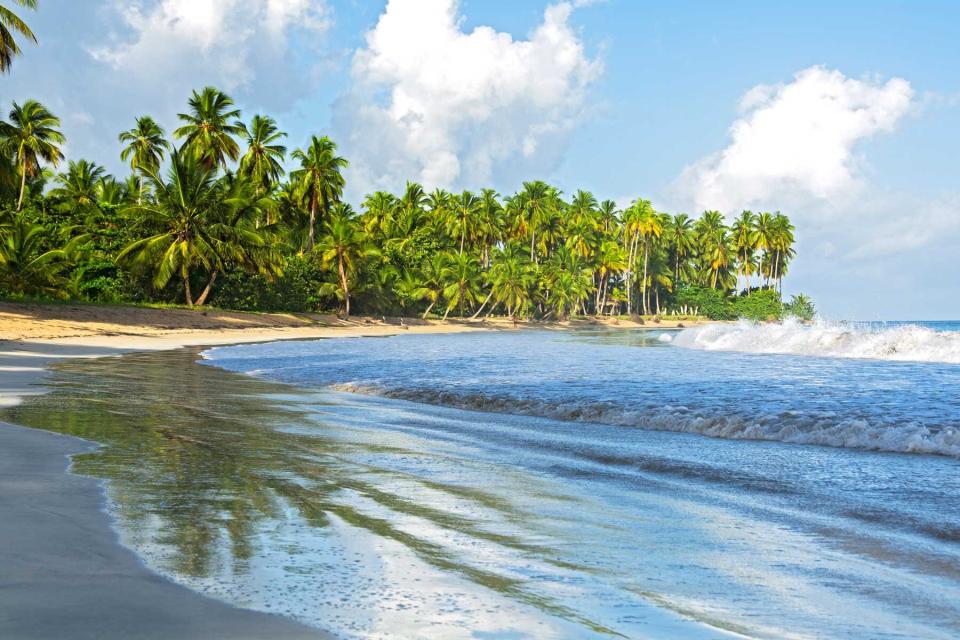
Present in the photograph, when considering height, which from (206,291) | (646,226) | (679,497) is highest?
(646,226)

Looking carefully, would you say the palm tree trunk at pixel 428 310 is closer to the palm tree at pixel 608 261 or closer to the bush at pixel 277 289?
the bush at pixel 277 289

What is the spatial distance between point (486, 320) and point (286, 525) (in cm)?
7739

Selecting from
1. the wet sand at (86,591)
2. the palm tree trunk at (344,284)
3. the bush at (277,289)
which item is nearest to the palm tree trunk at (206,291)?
the bush at (277,289)

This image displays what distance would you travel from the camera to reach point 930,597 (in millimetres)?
3854

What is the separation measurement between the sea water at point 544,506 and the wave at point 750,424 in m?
0.04

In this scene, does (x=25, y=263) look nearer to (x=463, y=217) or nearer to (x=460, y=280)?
(x=460, y=280)

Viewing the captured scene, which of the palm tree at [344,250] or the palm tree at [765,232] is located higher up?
the palm tree at [765,232]

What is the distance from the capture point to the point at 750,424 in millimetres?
10617

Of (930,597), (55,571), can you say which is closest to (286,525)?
(55,571)

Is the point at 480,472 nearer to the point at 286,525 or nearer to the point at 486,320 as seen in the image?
the point at 286,525

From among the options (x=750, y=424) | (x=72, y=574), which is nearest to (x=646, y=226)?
(x=750, y=424)

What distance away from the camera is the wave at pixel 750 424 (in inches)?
369

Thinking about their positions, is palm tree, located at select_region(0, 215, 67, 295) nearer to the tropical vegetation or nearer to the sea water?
the tropical vegetation

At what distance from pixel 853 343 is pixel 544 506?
29298 mm
